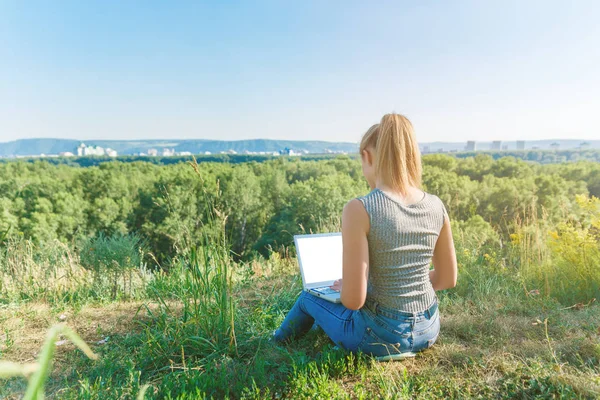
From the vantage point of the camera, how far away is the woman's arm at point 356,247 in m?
1.88

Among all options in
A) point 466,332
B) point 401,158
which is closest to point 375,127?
point 401,158

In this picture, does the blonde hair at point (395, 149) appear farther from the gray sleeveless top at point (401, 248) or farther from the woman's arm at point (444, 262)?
the woman's arm at point (444, 262)

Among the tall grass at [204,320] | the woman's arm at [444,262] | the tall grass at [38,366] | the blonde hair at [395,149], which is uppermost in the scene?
the blonde hair at [395,149]

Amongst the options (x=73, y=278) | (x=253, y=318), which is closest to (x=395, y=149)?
(x=253, y=318)

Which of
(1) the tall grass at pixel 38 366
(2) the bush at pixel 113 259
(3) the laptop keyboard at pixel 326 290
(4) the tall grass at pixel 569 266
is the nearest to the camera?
(1) the tall grass at pixel 38 366

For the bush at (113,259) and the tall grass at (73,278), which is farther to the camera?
the bush at (113,259)

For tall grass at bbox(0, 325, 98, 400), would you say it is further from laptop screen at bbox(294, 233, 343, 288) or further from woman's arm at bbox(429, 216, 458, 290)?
laptop screen at bbox(294, 233, 343, 288)

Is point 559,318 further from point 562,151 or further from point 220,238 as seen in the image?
point 562,151

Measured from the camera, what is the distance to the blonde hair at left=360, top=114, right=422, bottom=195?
1938mm

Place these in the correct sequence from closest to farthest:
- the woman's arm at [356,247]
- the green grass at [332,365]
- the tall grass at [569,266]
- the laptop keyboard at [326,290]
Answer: the woman's arm at [356,247]
the green grass at [332,365]
the laptop keyboard at [326,290]
the tall grass at [569,266]

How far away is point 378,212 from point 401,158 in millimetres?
288

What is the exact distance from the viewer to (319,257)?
8.71 ft

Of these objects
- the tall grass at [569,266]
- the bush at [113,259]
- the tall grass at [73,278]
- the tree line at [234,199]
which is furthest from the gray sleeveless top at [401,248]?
the tree line at [234,199]

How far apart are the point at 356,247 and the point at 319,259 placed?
0.80m
